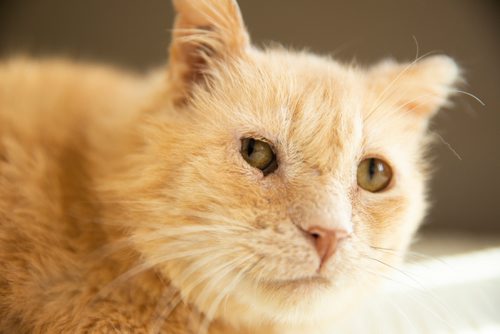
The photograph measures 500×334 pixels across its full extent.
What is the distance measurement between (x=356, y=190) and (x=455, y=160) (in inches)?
56.9

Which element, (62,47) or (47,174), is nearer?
(47,174)

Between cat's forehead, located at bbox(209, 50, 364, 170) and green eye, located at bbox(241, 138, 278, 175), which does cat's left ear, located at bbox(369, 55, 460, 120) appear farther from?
green eye, located at bbox(241, 138, 278, 175)

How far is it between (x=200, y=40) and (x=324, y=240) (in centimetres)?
69

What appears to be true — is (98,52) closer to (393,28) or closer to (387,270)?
(393,28)

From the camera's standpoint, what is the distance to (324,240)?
1143 mm

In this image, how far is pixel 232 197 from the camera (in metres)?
1.21

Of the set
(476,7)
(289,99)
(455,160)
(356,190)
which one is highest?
(476,7)

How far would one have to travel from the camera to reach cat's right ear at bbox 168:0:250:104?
1369 millimetres

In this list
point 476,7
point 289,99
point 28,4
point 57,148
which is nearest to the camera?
point 289,99

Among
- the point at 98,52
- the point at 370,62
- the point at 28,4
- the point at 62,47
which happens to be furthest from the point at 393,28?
the point at 28,4

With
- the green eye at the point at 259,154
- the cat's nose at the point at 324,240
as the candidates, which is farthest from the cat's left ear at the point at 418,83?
the cat's nose at the point at 324,240

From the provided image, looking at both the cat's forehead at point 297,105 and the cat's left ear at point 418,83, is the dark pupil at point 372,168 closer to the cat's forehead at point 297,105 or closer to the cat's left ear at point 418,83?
the cat's forehead at point 297,105

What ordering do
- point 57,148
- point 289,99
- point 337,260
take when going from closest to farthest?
point 337,260 < point 289,99 < point 57,148

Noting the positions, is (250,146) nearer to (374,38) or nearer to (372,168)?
(372,168)
